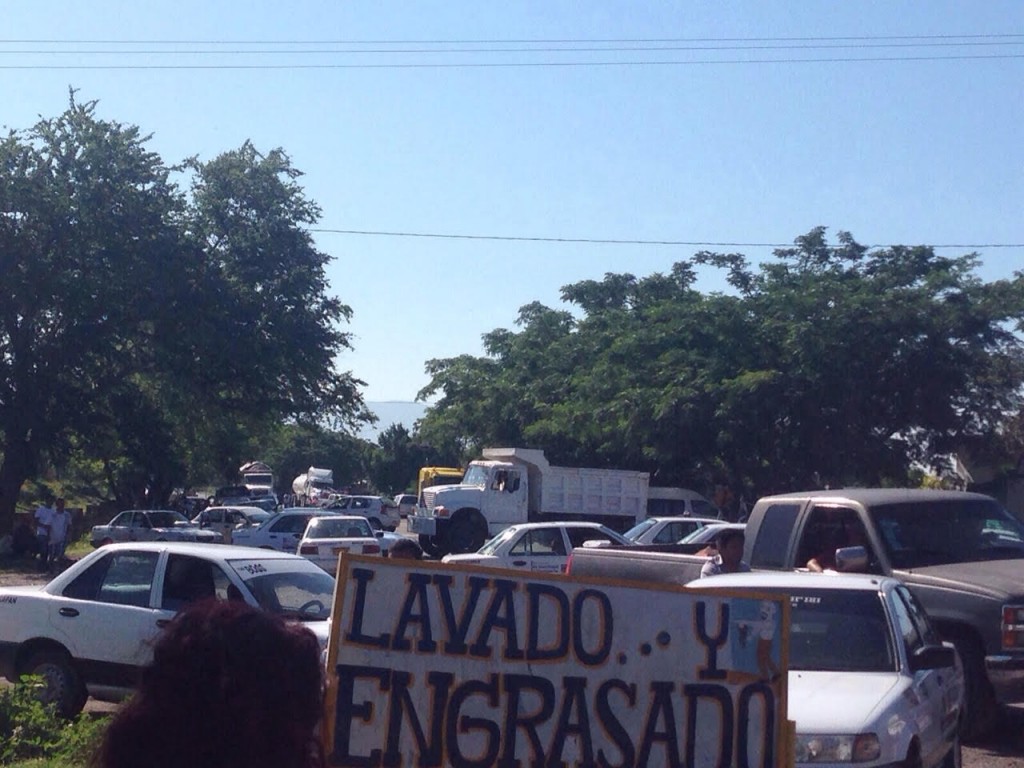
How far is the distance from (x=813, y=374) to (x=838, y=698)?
99.0 ft

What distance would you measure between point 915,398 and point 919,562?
26.6 meters

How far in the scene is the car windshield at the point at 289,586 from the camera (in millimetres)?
10375

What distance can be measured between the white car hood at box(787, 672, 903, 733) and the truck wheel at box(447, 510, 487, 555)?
2729cm

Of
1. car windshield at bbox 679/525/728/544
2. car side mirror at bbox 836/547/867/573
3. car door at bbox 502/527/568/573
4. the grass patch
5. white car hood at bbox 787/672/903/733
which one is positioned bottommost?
the grass patch

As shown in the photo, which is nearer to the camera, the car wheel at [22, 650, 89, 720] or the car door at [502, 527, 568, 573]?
the car wheel at [22, 650, 89, 720]

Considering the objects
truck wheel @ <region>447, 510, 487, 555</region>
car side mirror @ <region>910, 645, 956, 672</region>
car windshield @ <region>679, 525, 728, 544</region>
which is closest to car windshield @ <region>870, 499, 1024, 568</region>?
car side mirror @ <region>910, 645, 956, 672</region>

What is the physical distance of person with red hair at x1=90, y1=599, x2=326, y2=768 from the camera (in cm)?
222

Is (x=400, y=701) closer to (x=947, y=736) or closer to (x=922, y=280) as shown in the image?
(x=947, y=736)

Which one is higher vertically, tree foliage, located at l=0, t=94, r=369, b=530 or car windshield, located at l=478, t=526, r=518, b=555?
tree foliage, located at l=0, t=94, r=369, b=530

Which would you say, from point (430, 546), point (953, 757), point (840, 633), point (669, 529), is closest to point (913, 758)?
point (840, 633)

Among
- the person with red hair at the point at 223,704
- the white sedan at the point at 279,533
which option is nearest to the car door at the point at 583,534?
the white sedan at the point at 279,533

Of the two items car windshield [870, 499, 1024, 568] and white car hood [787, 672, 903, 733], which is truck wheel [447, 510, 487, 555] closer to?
car windshield [870, 499, 1024, 568]

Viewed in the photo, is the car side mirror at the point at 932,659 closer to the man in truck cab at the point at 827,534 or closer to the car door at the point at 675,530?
the man in truck cab at the point at 827,534

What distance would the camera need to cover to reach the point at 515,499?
3547cm
